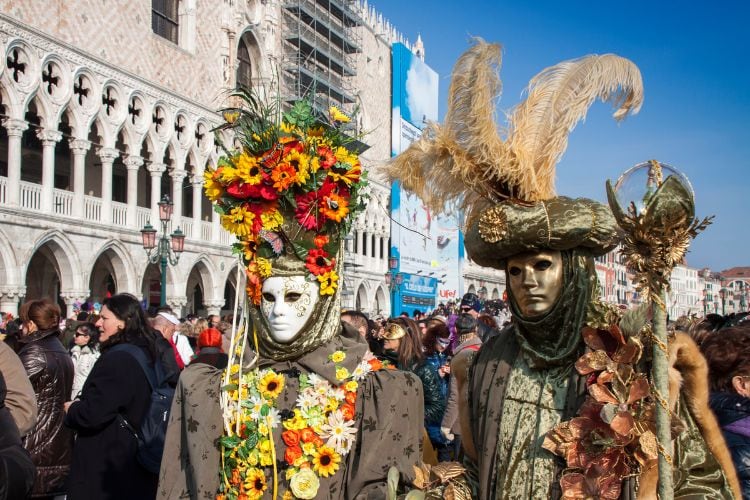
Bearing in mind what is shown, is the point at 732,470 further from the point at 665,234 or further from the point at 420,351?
the point at 420,351

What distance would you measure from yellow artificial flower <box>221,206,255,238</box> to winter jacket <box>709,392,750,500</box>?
169 cm

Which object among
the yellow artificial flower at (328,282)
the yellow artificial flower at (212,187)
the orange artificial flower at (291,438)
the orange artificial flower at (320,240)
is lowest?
the orange artificial flower at (291,438)

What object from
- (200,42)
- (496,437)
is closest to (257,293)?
(496,437)

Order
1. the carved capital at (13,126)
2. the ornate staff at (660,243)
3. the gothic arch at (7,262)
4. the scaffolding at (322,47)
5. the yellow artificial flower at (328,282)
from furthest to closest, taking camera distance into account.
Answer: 1. the scaffolding at (322,47)
2. the carved capital at (13,126)
3. the gothic arch at (7,262)
4. the yellow artificial flower at (328,282)
5. the ornate staff at (660,243)

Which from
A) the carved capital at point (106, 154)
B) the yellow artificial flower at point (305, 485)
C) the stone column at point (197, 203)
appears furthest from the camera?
the stone column at point (197, 203)

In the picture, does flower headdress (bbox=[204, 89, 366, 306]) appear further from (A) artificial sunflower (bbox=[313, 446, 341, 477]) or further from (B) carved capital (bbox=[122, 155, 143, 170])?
(B) carved capital (bbox=[122, 155, 143, 170])

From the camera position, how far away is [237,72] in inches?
835

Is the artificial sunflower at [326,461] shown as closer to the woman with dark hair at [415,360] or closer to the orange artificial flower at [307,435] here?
the orange artificial flower at [307,435]

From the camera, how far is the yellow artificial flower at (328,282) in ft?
8.86

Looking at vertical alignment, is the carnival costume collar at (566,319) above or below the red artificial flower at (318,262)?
below

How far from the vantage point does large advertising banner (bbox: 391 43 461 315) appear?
29.7 meters

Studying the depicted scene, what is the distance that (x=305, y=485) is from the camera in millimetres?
2492

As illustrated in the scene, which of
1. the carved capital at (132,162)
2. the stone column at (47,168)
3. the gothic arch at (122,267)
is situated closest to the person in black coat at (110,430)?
the stone column at (47,168)

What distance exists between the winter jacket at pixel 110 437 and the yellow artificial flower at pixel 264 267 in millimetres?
1137
